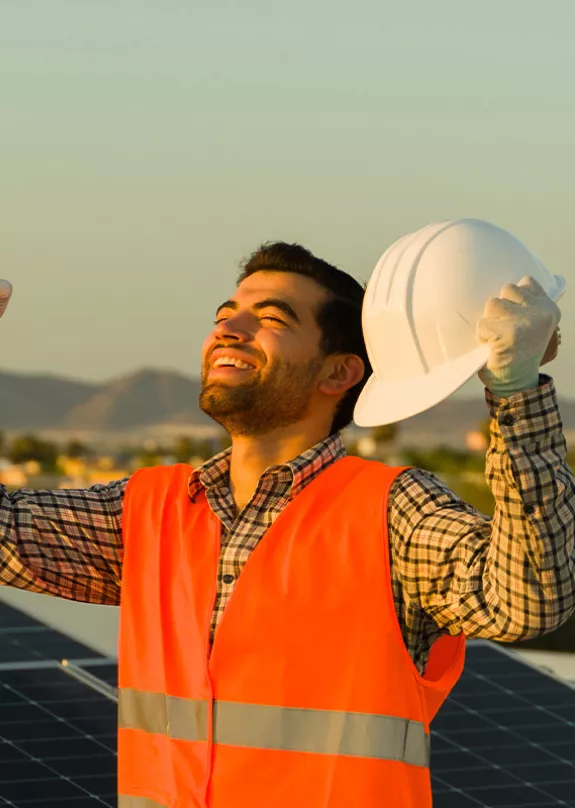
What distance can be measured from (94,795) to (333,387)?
3.07 meters

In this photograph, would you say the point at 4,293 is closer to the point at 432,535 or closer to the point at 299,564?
the point at 299,564

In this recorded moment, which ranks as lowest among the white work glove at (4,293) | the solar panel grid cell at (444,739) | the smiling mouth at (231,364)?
the solar panel grid cell at (444,739)

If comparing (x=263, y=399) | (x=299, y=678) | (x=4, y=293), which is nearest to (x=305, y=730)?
(x=299, y=678)

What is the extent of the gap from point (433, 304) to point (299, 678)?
4.09ft

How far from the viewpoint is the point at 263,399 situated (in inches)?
221

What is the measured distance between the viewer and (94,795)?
805cm

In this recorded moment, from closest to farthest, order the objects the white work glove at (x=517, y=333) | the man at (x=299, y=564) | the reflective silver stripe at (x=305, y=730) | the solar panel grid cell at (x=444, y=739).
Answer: the white work glove at (x=517, y=333), the man at (x=299, y=564), the reflective silver stripe at (x=305, y=730), the solar panel grid cell at (x=444, y=739)

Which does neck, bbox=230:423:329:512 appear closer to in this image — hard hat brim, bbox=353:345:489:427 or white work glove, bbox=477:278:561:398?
hard hat brim, bbox=353:345:489:427

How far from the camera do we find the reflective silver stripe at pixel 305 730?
5270mm

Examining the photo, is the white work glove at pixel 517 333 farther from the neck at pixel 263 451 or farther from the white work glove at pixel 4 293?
the white work glove at pixel 4 293

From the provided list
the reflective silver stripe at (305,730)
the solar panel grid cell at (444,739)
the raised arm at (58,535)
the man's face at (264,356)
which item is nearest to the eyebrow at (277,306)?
the man's face at (264,356)

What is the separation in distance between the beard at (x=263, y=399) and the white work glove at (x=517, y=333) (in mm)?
1008

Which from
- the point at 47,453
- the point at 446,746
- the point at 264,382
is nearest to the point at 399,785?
the point at 264,382

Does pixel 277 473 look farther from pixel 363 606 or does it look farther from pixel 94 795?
pixel 94 795
